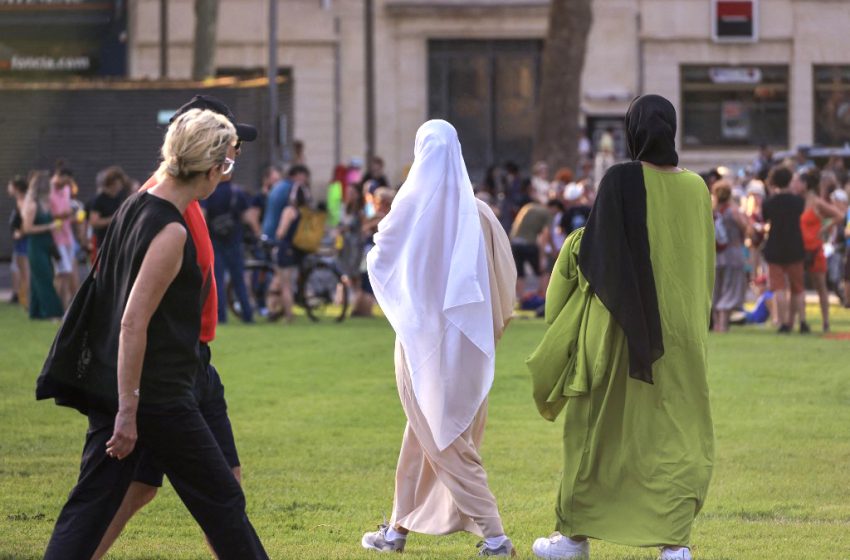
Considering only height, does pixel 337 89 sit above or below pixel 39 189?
above

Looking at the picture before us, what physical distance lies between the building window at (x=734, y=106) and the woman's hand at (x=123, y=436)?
42083 millimetres

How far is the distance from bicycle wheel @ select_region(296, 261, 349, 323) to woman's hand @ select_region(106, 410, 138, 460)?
590 inches

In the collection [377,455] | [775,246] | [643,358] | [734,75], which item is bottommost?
[377,455]

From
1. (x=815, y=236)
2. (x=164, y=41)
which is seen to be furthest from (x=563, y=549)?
(x=164, y=41)

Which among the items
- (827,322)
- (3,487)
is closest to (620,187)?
(3,487)

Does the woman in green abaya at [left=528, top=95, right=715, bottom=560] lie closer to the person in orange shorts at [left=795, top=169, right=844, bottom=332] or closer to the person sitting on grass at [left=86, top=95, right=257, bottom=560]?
the person sitting on grass at [left=86, top=95, right=257, bottom=560]

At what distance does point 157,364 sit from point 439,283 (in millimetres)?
1982

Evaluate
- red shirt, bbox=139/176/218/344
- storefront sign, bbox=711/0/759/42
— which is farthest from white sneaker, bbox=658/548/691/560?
storefront sign, bbox=711/0/759/42

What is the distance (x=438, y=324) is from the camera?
23.6ft

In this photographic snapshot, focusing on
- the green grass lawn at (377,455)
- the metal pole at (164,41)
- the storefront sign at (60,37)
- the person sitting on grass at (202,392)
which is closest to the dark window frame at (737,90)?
the metal pole at (164,41)

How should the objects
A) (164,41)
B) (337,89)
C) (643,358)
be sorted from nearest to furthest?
(643,358) → (164,41) → (337,89)

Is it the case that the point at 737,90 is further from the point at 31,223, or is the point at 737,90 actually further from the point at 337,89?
the point at 31,223

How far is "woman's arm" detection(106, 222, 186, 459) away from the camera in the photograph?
213 inches

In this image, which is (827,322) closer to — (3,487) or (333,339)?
(333,339)
